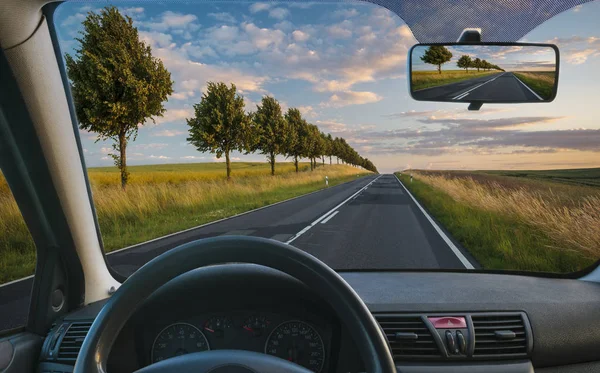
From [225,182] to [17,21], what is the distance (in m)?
11.3

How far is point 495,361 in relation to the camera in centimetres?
251

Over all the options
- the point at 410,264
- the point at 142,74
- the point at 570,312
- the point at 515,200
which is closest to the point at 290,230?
the point at 410,264

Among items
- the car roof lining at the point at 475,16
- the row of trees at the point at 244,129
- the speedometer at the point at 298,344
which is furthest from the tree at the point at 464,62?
the row of trees at the point at 244,129

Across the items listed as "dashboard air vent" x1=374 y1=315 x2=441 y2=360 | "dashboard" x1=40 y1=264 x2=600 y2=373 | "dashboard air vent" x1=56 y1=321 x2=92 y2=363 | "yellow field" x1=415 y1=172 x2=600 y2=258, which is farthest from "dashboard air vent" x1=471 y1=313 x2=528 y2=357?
"yellow field" x1=415 y1=172 x2=600 y2=258

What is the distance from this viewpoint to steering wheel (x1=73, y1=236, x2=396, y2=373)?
1553 millimetres

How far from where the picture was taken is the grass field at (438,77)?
2465 millimetres

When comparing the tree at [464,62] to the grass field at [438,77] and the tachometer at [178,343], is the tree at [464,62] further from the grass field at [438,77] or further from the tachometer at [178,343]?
the tachometer at [178,343]

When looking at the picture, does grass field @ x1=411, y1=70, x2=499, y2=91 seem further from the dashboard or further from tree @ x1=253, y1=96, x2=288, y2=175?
tree @ x1=253, y1=96, x2=288, y2=175

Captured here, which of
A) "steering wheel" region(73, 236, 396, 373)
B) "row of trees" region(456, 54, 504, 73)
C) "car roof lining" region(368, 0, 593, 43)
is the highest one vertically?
Answer: "car roof lining" region(368, 0, 593, 43)

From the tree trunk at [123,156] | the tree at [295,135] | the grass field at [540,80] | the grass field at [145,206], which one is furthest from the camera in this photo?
the tree at [295,135]

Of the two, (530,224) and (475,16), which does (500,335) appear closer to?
(475,16)

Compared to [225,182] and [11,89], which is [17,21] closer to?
[11,89]

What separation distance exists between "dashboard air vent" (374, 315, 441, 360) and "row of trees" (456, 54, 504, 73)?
129cm

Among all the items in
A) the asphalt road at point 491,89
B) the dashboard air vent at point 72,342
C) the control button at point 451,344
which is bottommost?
the control button at point 451,344
